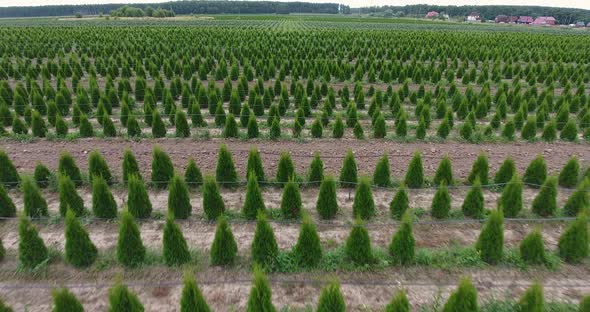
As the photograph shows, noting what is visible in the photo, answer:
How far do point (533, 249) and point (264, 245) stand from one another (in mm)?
4272

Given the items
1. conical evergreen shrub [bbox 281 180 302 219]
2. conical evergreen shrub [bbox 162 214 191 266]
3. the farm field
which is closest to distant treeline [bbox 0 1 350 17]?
the farm field

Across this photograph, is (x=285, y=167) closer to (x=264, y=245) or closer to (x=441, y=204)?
(x=264, y=245)

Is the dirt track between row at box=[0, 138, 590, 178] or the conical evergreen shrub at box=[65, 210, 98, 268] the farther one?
the dirt track between row at box=[0, 138, 590, 178]

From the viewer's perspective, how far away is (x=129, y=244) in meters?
5.55

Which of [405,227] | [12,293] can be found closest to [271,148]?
[405,227]

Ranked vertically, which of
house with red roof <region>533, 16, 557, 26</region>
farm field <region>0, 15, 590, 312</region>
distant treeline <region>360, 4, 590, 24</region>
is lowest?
farm field <region>0, 15, 590, 312</region>

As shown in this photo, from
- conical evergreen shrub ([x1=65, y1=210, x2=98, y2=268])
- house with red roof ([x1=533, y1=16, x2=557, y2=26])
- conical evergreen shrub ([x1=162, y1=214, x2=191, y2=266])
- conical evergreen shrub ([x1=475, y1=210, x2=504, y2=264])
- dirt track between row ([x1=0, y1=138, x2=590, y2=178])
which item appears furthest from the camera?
house with red roof ([x1=533, y1=16, x2=557, y2=26])

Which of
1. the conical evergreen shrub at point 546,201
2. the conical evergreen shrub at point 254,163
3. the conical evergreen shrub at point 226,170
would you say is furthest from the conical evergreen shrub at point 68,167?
the conical evergreen shrub at point 546,201

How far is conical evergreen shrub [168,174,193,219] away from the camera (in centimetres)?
672

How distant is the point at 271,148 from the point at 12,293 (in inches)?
264

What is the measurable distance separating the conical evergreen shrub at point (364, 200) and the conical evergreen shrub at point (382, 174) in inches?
51.7

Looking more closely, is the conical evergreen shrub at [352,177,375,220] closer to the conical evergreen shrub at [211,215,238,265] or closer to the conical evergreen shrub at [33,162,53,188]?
the conical evergreen shrub at [211,215,238,265]

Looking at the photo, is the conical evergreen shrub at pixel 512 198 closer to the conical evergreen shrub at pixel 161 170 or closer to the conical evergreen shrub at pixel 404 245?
the conical evergreen shrub at pixel 404 245

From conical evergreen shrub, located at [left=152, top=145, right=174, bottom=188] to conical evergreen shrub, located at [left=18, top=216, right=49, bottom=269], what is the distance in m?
2.73
